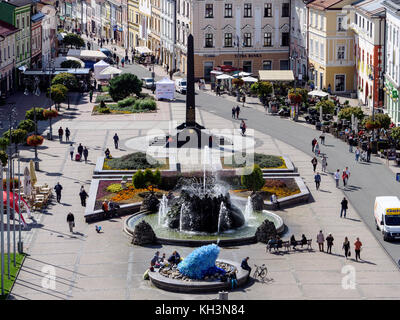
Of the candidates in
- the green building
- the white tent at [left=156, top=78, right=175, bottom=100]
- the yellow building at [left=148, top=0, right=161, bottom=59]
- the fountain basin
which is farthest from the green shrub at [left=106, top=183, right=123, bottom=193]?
the yellow building at [left=148, top=0, right=161, bottom=59]

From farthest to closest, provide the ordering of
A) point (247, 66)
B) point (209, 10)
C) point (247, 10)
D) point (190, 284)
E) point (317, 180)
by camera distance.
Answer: point (247, 66) < point (247, 10) < point (209, 10) < point (317, 180) < point (190, 284)

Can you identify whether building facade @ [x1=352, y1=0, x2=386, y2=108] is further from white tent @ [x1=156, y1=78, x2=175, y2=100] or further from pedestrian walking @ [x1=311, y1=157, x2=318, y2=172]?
pedestrian walking @ [x1=311, y1=157, x2=318, y2=172]

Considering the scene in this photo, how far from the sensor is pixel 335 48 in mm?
106250

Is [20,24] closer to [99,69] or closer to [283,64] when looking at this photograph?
[99,69]

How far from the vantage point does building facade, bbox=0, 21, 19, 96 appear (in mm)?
104500

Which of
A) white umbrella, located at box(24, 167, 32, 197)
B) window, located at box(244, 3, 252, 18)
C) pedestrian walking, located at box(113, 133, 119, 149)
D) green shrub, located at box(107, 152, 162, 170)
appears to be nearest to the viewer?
white umbrella, located at box(24, 167, 32, 197)

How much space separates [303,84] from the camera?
371ft

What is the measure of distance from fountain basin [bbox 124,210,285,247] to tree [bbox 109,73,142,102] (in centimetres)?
4603

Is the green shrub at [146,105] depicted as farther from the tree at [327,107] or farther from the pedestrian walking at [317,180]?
the pedestrian walking at [317,180]

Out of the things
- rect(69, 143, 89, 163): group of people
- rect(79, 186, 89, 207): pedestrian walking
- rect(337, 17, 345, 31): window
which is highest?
rect(337, 17, 345, 31): window

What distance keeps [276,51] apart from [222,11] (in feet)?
26.9

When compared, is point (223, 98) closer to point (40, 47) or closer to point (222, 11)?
point (222, 11)

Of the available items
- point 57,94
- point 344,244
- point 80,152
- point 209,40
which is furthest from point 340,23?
point 344,244

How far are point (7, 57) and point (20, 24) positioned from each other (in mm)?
8780
